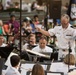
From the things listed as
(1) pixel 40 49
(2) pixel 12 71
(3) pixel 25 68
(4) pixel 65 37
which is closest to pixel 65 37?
(4) pixel 65 37

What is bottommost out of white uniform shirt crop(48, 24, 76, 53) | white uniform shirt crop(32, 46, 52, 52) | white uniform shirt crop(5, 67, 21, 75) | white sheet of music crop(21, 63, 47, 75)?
white uniform shirt crop(32, 46, 52, 52)

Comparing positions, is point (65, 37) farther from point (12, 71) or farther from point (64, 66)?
point (12, 71)

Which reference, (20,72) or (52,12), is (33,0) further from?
(20,72)

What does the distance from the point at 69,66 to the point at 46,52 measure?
196 cm

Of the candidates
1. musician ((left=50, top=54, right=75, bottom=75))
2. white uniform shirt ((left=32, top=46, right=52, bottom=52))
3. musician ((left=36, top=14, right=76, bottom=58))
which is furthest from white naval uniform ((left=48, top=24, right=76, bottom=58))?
musician ((left=50, top=54, right=75, bottom=75))

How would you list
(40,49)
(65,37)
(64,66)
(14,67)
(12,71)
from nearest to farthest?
(12,71), (14,67), (64,66), (65,37), (40,49)

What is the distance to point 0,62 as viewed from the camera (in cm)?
835

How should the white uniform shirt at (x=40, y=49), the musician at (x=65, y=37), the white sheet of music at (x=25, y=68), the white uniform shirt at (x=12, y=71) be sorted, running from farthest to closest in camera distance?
the white uniform shirt at (x=40, y=49), the musician at (x=65, y=37), the white sheet of music at (x=25, y=68), the white uniform shirt at (x=12, y=71)

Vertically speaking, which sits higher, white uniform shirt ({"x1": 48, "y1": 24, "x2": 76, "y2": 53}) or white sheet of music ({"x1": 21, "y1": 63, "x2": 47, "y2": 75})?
white uniform shirt ({"x1": 48, "y1": 24, "x2": 76, "y2": 53})

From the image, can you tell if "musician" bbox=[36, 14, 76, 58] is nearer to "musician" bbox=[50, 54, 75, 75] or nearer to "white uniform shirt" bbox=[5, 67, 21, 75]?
"musician" bbox=[50, 54, 75, 75]

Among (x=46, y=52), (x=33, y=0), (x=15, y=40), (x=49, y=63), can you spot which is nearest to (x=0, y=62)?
(x=49, y=63)

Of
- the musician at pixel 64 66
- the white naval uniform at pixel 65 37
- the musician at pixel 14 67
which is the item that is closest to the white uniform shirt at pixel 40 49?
the white naval uniform at pixel 65 37

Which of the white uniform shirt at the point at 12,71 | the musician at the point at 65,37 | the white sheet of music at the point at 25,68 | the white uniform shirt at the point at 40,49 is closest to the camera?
the white uniform shirt at the point at 12,71

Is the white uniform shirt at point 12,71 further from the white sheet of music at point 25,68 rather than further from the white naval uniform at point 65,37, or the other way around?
the white naval uniform at point 65,37
